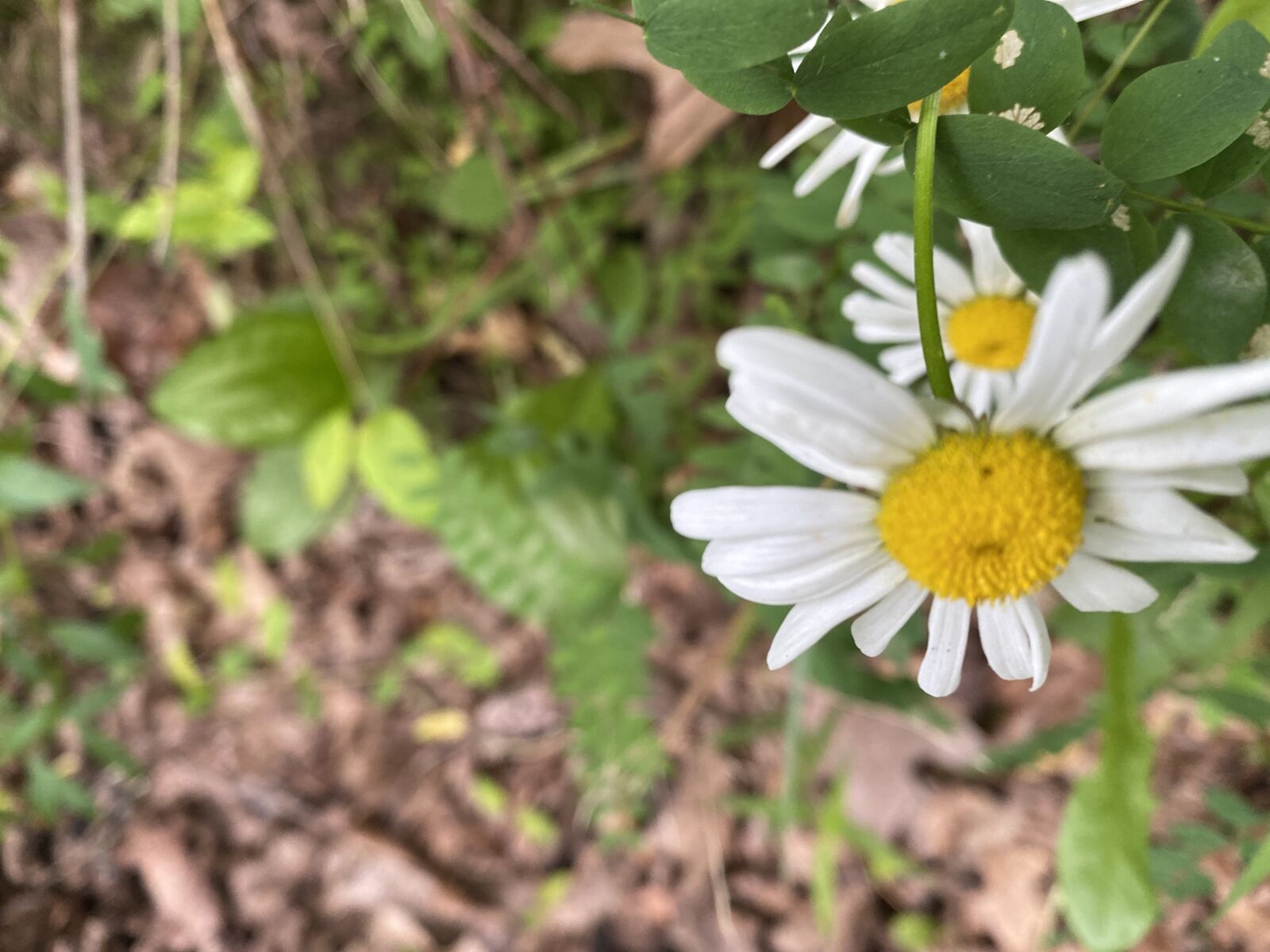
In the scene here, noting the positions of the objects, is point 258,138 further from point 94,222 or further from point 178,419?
point 178,419

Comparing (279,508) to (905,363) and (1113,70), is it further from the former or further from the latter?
(1113,70)

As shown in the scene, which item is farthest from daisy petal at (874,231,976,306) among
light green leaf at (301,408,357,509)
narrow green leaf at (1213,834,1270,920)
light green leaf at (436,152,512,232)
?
light green leaf at (301,408,357,509)

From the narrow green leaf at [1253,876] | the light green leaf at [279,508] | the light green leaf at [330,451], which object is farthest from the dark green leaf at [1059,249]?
the light green leaf at [279,508]

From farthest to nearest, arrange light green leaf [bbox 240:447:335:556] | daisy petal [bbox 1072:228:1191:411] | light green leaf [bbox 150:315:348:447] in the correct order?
light green leaf [bbox 240:447:335:556]
light green leaf [bbox 150:315:348:447]
daisy petal [bbox 1072:228:1191:411]

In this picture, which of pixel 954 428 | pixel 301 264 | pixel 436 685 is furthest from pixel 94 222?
pixel 954 428

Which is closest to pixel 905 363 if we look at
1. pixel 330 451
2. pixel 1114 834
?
pixel 1114 834

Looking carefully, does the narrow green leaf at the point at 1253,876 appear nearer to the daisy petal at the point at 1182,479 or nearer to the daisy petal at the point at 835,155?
the daisy petal at the point at 1182,479

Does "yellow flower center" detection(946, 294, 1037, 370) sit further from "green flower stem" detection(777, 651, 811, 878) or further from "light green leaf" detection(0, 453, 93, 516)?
"light green leaf" detection(0, 453, 93, 516)

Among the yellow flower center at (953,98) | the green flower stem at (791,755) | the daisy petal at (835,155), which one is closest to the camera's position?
the yellow flower center at (953,98)
